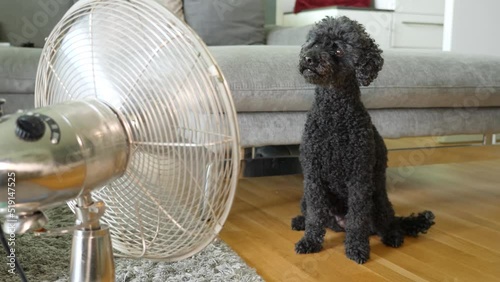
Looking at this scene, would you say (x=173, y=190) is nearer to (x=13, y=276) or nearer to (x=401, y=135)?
(x=13, y=276)

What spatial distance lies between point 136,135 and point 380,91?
3.39 feet

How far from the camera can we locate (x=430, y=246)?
135 centimetres

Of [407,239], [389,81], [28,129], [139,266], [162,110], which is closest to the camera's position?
[28,129]

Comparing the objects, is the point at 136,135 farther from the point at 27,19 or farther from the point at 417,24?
the point at 417,24

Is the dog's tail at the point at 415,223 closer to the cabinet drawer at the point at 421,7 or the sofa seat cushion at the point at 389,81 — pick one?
the sofa seat cushion at the point at 389,81

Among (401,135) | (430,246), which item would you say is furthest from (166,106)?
(401,135)

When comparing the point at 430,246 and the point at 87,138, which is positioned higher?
the point at 87,138

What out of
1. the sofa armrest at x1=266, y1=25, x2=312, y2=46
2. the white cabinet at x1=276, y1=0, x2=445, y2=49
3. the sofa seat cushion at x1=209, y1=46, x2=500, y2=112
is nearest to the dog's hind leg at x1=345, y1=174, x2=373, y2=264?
the sofa seat cushion at x1=209, y1=46, x2=500, y2=112

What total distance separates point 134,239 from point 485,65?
139 cm

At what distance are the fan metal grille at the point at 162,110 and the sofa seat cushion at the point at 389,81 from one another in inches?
26.5

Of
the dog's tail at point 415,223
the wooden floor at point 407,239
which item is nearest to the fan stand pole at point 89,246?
the wooden floor at point 407,239

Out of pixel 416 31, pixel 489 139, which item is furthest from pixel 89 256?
pixel 416 31

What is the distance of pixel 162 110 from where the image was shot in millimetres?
630

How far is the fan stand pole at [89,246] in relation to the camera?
2.09 feet
